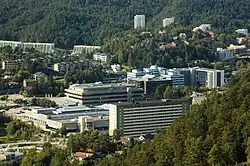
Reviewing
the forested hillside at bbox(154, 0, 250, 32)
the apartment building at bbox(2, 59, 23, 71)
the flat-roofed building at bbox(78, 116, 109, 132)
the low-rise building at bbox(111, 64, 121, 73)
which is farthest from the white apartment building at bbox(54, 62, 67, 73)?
the forested hillside at bbox(154, 0, 250, 32)

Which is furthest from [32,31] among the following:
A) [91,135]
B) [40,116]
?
[91,135]

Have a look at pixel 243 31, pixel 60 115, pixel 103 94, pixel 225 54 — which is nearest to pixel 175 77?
pixel 103 94

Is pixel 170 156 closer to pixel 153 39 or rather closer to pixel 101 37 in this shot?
pixel 153 39

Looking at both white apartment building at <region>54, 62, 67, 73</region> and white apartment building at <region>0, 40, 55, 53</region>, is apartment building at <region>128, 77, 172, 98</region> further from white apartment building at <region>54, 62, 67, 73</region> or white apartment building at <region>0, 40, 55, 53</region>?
white apartment building at <region>0, 40, 55, 53</region>

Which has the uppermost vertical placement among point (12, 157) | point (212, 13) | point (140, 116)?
point (212, 13)

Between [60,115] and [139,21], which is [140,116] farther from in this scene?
[139,21]

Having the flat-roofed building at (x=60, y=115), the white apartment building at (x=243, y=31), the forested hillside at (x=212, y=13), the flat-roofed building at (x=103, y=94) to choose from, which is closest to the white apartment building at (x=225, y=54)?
the white apartment building at (x=243, y=31)
